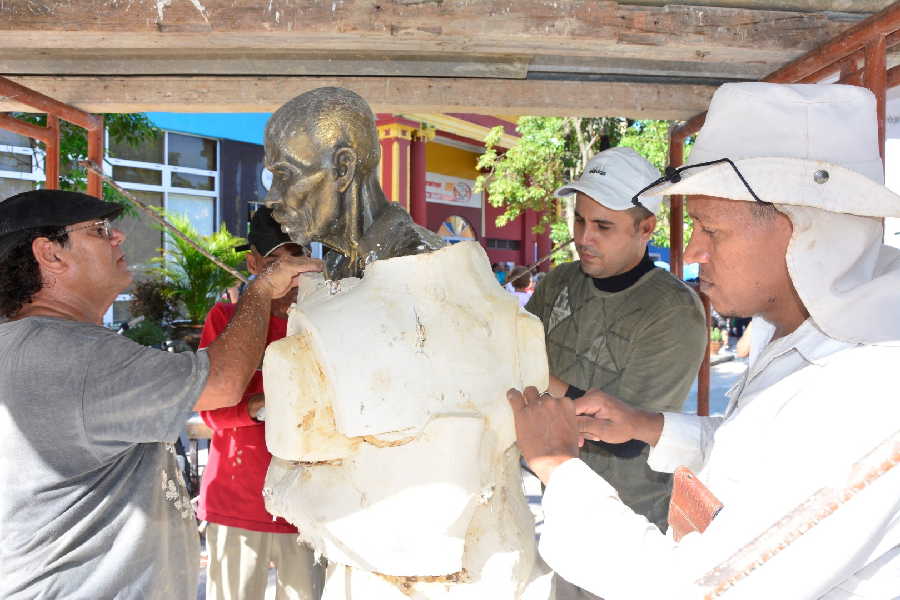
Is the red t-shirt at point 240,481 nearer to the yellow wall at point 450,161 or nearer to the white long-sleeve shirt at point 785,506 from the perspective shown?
the white long-sleeve shirt at point 785,506

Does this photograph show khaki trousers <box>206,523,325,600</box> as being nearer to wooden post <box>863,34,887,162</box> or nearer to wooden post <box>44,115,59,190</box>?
wooden post <box>44,115,59,190</box>

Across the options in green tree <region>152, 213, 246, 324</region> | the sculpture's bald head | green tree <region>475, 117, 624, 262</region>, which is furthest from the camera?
green tree <region>475, 117, 624, 262</region>

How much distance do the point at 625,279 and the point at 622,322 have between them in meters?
0.20

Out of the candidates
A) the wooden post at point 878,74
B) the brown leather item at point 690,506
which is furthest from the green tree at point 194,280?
the brown leather item at point 690,506

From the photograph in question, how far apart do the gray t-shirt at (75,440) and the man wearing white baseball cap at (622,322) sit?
1.18 meters

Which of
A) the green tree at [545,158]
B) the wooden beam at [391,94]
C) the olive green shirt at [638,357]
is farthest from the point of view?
the green tree at [545,158]

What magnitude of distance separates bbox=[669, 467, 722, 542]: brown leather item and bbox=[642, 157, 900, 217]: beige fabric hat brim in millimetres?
514

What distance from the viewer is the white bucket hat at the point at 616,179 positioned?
8.05ft

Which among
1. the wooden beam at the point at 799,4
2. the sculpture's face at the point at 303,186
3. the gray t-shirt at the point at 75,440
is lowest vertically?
the gray t-shirt at the point at 75,440

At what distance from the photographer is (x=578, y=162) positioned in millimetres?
12219

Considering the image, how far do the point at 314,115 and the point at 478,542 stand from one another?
1116mm

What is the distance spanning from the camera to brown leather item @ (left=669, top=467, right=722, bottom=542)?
43.3 inches

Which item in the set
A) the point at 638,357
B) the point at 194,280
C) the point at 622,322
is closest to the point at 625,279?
the point at 622,322

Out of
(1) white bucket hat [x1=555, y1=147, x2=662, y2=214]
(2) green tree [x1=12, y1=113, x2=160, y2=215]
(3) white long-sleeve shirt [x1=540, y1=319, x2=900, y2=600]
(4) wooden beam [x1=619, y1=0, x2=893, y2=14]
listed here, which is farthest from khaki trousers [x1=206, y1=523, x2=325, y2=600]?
(2) green tree [x1=12, y1=113, x2=160, y2=215]
